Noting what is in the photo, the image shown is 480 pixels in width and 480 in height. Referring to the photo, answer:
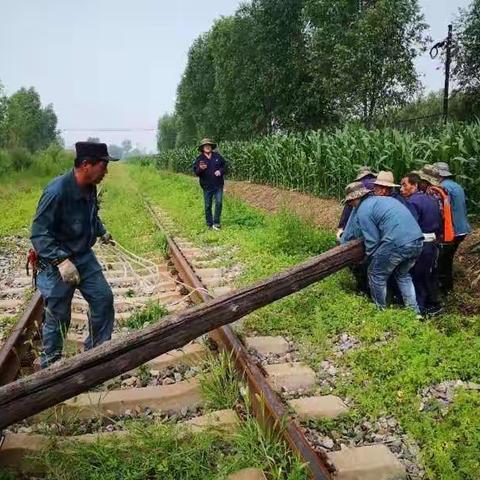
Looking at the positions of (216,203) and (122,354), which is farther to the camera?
(216,203)

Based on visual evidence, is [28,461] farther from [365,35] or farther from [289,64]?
[289,64]

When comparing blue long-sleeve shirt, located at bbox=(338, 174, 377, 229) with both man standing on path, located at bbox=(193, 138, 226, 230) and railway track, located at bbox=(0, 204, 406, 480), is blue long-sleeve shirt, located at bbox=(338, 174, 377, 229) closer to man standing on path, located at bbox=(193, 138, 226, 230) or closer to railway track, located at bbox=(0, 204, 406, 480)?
railway track, located at bbox=(0, 204, 406, 480)

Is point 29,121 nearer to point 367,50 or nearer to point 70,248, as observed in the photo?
point 367,50

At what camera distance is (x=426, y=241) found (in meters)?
6.14

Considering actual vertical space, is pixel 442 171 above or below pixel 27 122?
below

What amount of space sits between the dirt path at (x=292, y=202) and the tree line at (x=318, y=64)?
26.4ft

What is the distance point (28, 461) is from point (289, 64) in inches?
1208

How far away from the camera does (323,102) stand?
3077 centimetres

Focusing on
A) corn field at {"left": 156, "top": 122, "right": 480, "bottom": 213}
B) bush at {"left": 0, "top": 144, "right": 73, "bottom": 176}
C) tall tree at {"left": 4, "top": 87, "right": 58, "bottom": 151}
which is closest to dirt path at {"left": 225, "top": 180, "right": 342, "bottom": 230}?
corn field at {"left": 156, "top": 122, "right": 480, "bottom": 213}

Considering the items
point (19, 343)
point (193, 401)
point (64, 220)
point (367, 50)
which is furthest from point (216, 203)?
point (367, 50)

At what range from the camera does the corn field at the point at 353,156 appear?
877 cm

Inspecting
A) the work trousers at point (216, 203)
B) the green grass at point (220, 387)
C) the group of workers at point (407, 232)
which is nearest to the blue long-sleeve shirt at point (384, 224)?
the group of workers at point (407, 232)

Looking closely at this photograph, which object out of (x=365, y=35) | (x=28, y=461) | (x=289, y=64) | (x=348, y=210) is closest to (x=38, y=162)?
(x=289, y=64)

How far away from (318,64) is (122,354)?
2459 centimetres
